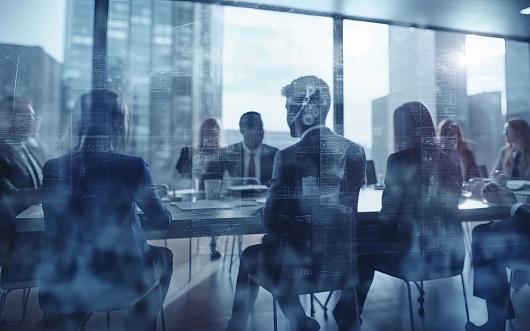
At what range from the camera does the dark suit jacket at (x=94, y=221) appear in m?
1.17

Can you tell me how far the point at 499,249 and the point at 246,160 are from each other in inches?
51.1

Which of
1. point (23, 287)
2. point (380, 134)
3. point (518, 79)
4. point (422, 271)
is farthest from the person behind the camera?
point (518, 79)

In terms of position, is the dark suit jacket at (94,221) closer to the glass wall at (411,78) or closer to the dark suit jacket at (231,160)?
the dark suit jacket at (231,160)

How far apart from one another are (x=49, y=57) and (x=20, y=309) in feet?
3.04

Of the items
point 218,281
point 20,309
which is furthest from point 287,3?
point 20,309

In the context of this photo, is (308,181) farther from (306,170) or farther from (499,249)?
(499,249)

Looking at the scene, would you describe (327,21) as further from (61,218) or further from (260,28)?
(61,218)

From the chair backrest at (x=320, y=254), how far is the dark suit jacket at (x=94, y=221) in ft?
1.65

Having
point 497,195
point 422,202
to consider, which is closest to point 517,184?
point 497,195

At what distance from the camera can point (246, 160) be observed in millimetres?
1537

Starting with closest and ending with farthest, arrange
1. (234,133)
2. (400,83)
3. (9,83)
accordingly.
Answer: (9,83) < (234,133) < (400,83)

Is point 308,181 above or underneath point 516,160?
underneath

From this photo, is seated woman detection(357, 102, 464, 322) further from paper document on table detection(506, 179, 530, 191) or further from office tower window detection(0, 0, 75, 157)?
office tower window detection(0, 0, 75, 157)

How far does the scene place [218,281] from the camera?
6.07 ft
